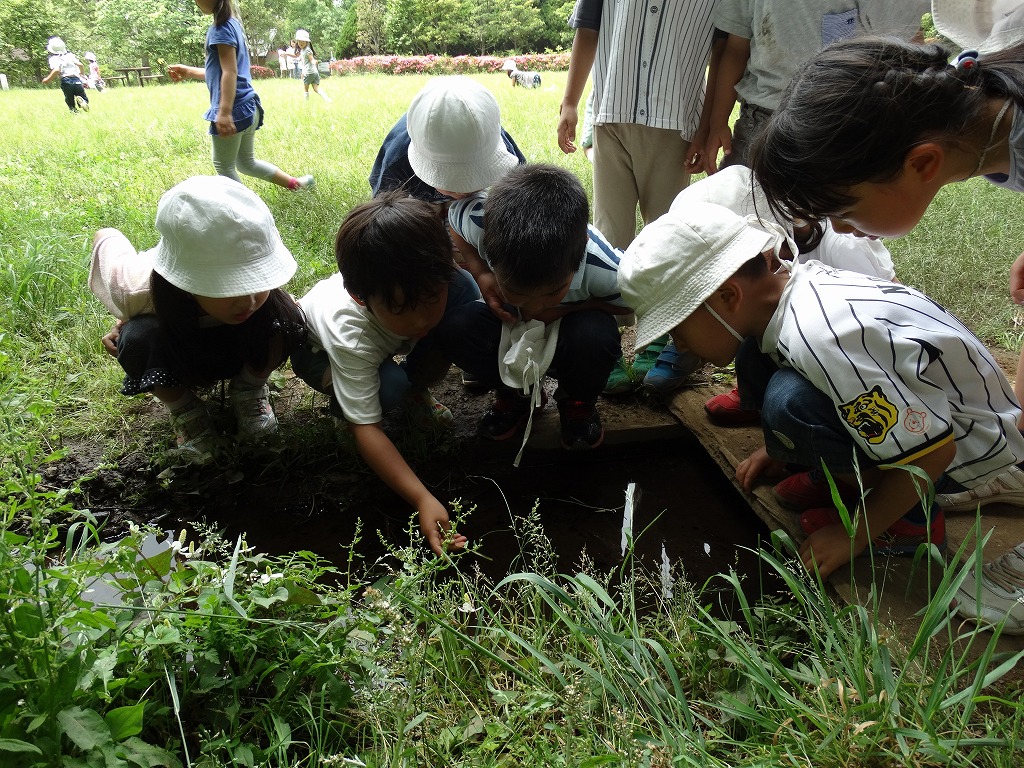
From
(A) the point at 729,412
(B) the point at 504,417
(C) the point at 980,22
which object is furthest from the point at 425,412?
(C) the point at 980,22

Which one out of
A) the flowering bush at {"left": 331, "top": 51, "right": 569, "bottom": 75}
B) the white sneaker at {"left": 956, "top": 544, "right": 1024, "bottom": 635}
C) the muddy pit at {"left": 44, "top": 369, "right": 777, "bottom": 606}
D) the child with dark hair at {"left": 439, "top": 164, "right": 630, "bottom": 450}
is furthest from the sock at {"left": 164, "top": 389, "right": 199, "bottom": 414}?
the flowering bush at {"left": 331, "top": 51, "right": 569, "bottom": 75}

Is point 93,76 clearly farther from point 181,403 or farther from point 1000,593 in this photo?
point 1000,593

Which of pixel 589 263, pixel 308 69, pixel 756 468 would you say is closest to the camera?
pixel 756 468

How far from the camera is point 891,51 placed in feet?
4.79

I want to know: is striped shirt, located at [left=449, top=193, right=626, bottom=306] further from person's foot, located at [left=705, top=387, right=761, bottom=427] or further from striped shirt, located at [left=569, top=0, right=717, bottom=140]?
striped shirt, located at [left=569, top=0, right=717, bottom=140]

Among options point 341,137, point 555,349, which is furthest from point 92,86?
point 555,349

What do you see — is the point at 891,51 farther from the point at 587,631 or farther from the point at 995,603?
the point at 587,631

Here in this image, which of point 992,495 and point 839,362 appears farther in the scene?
point 992,495

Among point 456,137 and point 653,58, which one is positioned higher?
point 653,58

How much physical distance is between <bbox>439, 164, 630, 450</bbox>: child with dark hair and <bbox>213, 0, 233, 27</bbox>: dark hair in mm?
2709

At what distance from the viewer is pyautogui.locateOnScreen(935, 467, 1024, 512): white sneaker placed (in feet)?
6.16

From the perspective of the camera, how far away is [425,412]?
2410 millimetres

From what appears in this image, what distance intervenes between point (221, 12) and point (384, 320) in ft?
10.1

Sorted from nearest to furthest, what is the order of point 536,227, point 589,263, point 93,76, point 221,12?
1. point 536,227
2. point 589,263
3. point 221,12
4. point 93,76
